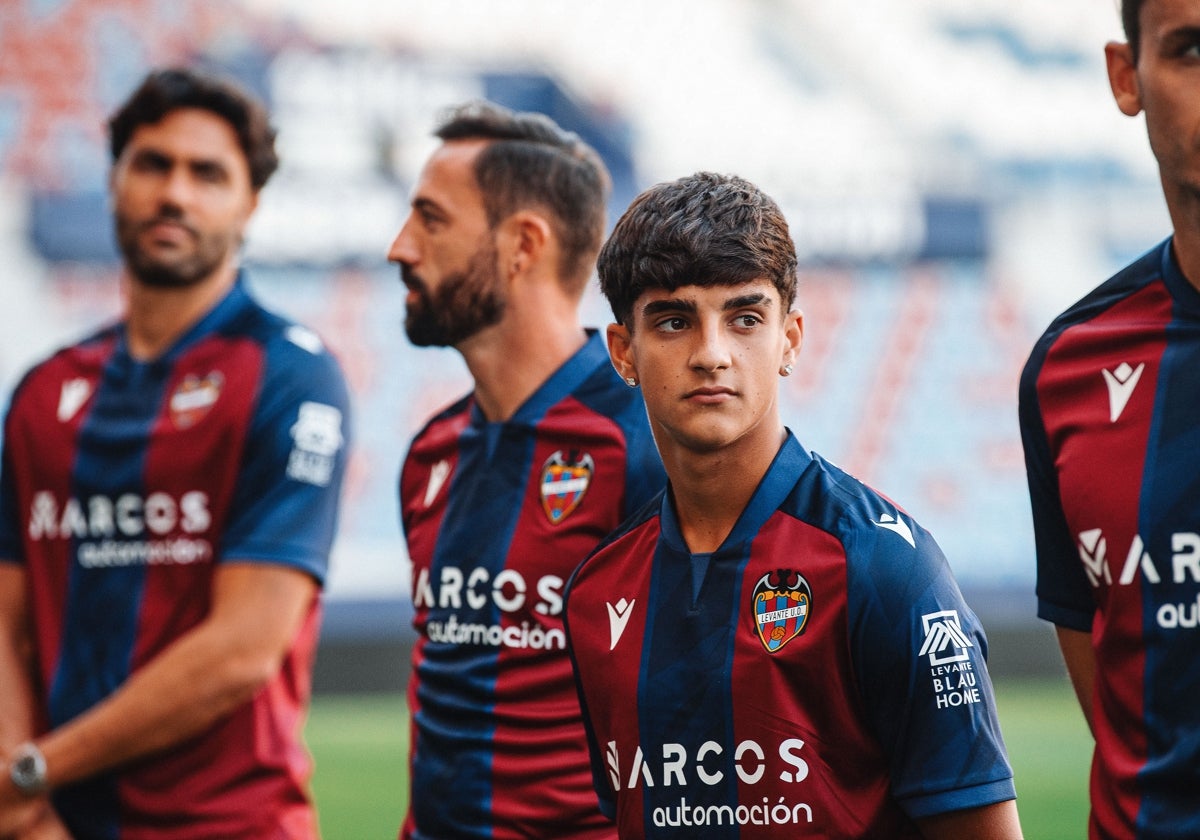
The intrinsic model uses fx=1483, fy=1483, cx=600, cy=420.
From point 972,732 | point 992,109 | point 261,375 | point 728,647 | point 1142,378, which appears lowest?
point 972,732

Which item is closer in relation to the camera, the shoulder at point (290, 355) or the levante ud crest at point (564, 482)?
the levante ud crest at point (564, 482)

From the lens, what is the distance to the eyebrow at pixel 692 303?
2.00 metres

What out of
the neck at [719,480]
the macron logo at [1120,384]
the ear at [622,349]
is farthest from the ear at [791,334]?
the macron logo at [1120,384]

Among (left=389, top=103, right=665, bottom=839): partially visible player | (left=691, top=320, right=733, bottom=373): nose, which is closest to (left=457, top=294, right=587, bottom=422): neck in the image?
(left=389, top=103, right=665, bottom=839): partially visible player

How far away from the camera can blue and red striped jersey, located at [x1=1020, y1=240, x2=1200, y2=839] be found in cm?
178

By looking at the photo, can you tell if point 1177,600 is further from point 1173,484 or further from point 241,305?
point 241,305

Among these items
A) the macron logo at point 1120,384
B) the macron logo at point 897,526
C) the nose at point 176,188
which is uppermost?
the nose at point 176,188

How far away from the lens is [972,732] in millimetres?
1819

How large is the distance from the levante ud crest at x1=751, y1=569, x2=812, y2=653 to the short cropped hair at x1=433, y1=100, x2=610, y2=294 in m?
1.16

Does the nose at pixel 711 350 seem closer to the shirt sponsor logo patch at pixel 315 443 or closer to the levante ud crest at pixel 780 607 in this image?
the levante ud crest at pixel 780 607

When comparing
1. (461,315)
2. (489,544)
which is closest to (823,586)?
(489,544)

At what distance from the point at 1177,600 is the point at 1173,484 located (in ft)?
0.47

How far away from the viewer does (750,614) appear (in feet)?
6.47

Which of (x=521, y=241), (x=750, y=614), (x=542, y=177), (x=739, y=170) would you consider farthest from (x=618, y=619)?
(x=739, y=170)
